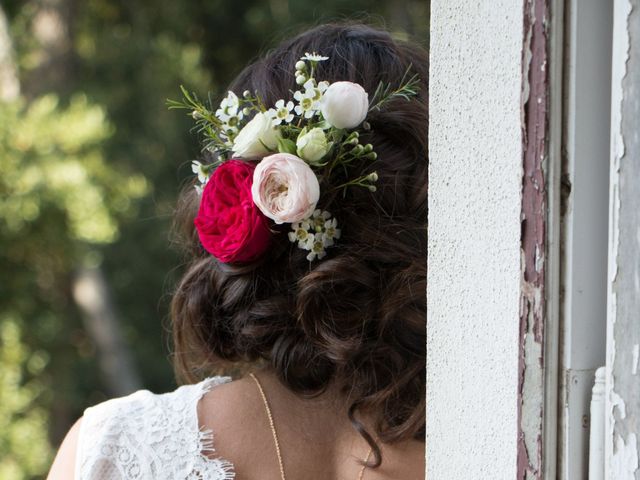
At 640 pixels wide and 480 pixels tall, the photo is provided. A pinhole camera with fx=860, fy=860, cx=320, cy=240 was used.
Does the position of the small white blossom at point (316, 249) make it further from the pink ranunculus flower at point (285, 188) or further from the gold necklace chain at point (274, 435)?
the gold necklace chain at point (274, 435)

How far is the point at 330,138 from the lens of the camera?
46.2 inches

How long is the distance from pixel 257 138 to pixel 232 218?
115 mm

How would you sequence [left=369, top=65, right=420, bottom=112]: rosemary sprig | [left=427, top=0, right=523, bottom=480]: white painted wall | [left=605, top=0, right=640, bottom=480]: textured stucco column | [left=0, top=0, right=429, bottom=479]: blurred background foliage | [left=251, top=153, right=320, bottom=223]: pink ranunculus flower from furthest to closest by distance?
[left=0, top=0, right=429, bottom=479]: blurred background foliage < [left=369, top=65, right=420, bottom=112]: rosemary sprig < [left=251, top=153, right=320, bottom=223]: pink ranunculus flower < [left=427, top=0, right=523, bottom=480]: white painted wall < [left=605, top=0, right=640, bottom=480]: textured stucco column

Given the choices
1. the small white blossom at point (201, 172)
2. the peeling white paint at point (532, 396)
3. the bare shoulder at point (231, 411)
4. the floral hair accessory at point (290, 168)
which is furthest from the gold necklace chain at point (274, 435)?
the peeling white paint at point (532, 396)

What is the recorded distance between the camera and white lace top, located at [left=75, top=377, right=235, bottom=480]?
3.80ft

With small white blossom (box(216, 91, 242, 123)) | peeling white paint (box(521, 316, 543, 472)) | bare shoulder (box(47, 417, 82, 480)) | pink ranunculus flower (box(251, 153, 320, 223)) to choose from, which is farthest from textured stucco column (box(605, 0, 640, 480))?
bare shoulder (box(47, 417, 82, 480))

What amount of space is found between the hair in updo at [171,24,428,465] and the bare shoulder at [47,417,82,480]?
27 cm

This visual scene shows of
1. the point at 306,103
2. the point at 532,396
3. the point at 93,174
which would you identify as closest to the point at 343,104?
the point at 306,103

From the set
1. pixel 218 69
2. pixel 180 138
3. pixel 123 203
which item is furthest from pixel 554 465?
pixel 218 69

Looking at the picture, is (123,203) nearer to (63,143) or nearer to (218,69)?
(63,143)

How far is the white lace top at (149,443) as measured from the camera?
1.16m

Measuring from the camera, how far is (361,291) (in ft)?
3.95

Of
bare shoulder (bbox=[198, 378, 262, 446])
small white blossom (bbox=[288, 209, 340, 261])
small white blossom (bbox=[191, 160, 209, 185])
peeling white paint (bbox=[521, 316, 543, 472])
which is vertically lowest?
bare shoulder (bbox=[198, 378, 262, 446])

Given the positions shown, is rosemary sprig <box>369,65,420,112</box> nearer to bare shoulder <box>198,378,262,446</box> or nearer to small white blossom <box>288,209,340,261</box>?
small white blossom <box>288,209,340,261</box>
